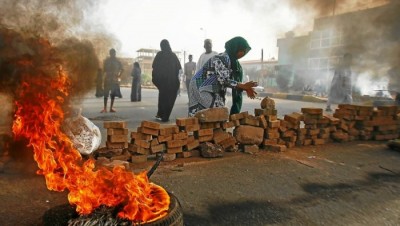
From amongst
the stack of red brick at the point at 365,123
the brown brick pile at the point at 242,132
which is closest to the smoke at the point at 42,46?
the brown brick pile at the point at 242,132

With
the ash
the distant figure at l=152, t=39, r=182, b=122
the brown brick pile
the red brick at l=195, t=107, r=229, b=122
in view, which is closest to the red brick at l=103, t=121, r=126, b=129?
the brown brick pile

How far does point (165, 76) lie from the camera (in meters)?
8.34

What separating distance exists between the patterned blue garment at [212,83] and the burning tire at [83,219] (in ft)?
9.20

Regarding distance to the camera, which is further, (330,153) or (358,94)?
(358,94)

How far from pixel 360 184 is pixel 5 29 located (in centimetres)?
464

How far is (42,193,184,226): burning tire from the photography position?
83.2 inches

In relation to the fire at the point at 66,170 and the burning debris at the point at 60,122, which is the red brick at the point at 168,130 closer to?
the burning debris at the point at 60,122

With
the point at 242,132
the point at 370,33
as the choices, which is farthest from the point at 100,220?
the point at 370,33

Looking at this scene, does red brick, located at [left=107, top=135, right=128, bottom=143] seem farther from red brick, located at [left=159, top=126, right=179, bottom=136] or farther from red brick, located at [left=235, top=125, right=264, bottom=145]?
red brick, located at [left=235, top=125, right=264, bottom=145]

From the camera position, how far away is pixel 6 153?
3.93m

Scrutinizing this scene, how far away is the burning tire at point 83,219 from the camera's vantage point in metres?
2.11

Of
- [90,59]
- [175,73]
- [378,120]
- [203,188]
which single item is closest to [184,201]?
[203,188]

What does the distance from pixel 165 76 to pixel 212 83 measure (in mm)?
3555

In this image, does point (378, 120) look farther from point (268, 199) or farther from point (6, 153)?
point (6, 153)
